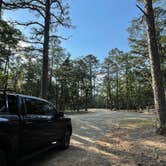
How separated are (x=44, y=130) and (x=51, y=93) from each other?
136ft

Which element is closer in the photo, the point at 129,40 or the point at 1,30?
the point at 1,30

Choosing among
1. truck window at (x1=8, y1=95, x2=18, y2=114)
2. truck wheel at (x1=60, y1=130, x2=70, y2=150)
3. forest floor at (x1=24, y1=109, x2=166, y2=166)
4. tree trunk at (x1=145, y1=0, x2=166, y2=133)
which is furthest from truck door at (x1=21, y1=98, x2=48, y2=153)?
tree trunk at (x1=145, y1=0, x2=166, y2=133)

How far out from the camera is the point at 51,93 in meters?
47.4

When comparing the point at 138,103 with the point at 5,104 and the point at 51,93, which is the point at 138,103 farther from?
the point at 5,104

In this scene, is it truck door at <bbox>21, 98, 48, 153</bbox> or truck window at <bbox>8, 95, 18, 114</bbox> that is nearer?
truck window at <bbox>8, 95, 18, 114</bbox>

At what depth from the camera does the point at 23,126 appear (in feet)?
16.8

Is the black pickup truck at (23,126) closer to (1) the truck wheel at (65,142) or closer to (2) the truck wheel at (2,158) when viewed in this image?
(2) the truck wheel at (2,158)

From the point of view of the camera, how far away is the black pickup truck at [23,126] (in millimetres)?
4496

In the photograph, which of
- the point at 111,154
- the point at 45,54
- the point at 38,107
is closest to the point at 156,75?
the point at 111,154

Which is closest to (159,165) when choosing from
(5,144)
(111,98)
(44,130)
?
(44,130)

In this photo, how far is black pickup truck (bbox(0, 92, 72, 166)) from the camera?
14.8 ft

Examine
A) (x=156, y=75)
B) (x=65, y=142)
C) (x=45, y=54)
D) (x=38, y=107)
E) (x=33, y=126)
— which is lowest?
(x=65, y=142)

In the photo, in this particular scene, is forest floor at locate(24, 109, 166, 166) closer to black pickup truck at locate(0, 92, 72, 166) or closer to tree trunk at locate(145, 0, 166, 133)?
black pickup truck at locate(0, 92, 72, 166)

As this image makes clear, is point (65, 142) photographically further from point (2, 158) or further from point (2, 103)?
point (2, 158)
